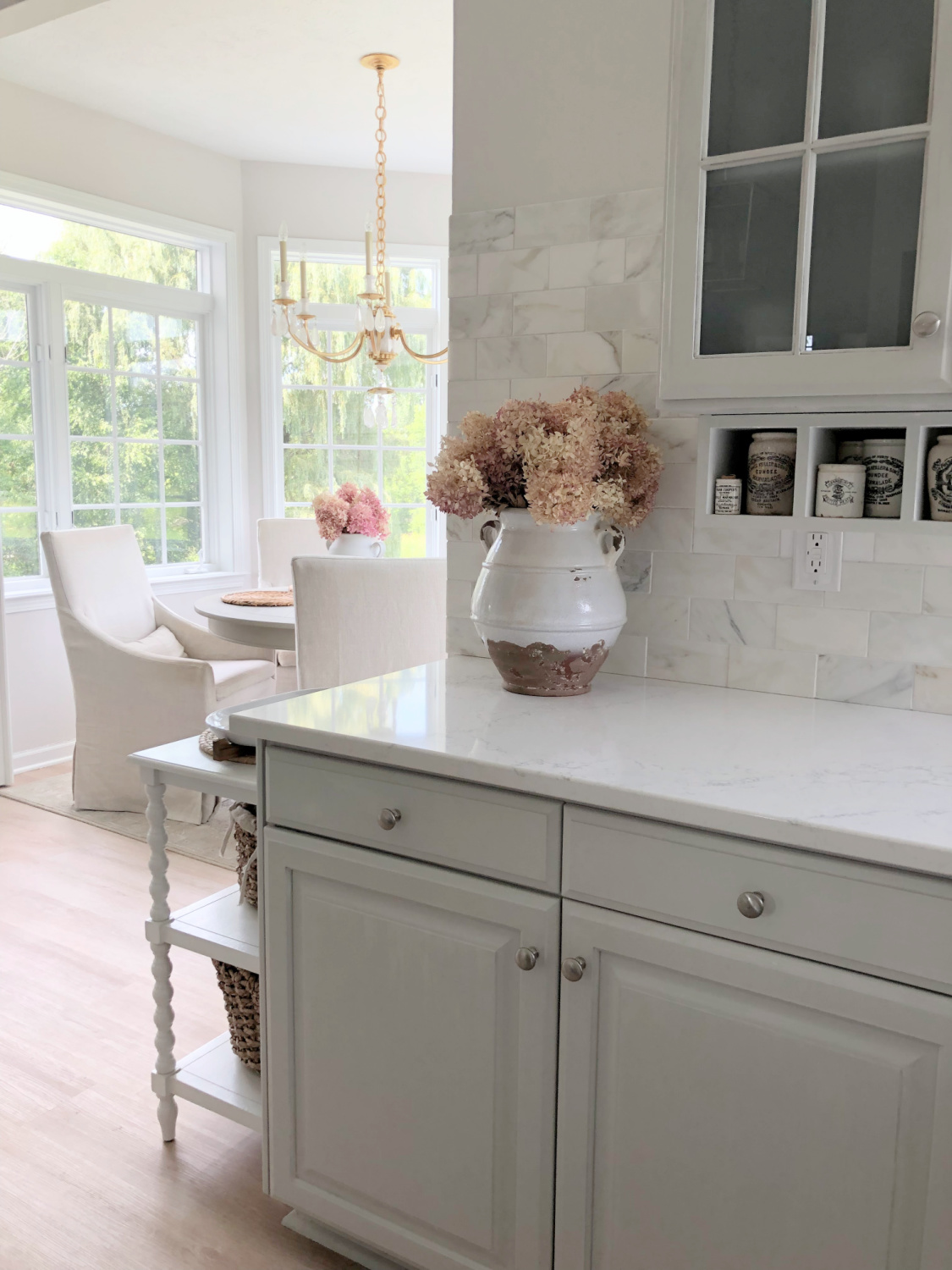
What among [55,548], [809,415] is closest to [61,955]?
[55,548]

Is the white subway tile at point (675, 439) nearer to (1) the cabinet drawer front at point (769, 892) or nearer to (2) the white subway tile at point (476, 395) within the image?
(2) the white subway tile at point (476, 395)

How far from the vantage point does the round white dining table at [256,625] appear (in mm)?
3438

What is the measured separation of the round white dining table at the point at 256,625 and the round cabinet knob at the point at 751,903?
2476 millimetres

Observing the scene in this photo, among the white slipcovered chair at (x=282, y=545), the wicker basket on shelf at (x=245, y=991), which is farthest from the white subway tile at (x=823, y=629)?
the white slipcovered chair at (x=282, y=545)

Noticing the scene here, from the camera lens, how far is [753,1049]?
1132 mm

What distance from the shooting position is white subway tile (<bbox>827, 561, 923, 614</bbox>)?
5.10ft

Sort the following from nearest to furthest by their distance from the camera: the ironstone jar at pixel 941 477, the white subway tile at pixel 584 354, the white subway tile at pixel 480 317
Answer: the ironstone jar at pixel 941 477 < the white subway tile at pixel 584 354 < the white subway tile at pixel 480 317

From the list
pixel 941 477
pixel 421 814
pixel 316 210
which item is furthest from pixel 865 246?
pixel 316 210

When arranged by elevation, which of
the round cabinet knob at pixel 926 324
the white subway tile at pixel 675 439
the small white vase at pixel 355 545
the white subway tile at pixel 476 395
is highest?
the round cabinet knob at pixel 926 324

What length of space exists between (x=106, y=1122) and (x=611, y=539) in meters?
1.50

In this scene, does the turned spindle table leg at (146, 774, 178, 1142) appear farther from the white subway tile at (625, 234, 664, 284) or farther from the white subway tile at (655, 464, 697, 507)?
the white subway tile at (625, 234, 664, 284)

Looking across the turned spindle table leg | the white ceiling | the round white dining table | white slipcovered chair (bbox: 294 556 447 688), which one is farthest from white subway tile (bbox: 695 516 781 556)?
the white ceiling

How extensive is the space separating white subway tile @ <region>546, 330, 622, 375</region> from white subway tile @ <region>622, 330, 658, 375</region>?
0.04ft

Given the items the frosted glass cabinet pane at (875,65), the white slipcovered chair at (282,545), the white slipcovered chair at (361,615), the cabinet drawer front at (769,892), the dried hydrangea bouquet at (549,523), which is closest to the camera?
the cabinet drawer front at (769,892)
